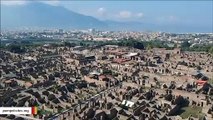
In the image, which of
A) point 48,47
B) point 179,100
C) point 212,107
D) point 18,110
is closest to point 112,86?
point 179,100

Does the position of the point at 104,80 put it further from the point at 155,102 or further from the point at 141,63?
the point at 141,63

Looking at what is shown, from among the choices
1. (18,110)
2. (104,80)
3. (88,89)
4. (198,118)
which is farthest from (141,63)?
(18,110)

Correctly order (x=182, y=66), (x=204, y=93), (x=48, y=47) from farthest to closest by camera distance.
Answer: (x=48, y=47) < (x=182, y=66) < (x=204, y=93)

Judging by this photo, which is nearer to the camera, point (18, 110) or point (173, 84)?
point (18, 110)

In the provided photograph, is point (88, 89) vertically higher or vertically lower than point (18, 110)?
lower

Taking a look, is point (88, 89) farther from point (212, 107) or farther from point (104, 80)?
point (212, 107)

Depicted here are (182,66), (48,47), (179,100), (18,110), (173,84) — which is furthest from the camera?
(48,47)
